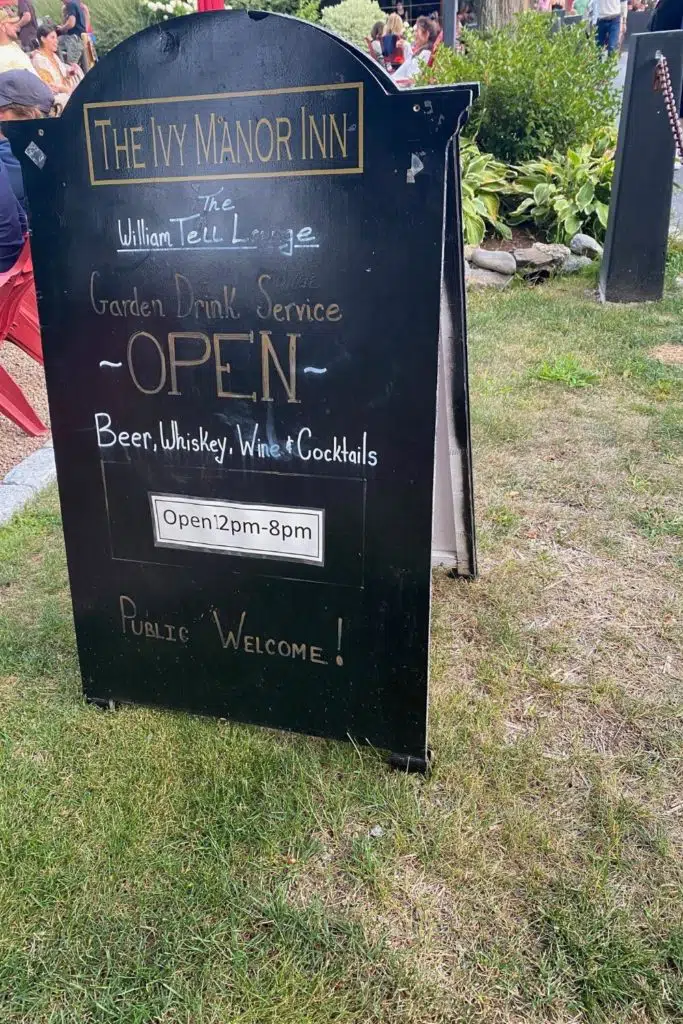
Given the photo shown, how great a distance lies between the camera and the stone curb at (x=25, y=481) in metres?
3.86

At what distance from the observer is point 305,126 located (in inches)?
71.2

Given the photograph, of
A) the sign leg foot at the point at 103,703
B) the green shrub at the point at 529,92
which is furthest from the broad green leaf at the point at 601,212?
the sign leg foot at the point at 103,703

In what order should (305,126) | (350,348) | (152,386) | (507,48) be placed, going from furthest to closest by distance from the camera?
(507,48), (152,386), (350,348), (305,126)

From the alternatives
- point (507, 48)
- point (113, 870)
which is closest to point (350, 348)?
point (113, 870)

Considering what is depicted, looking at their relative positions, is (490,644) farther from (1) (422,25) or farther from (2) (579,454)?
(1) (422,25)

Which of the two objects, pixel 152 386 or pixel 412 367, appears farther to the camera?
pixel 152 386

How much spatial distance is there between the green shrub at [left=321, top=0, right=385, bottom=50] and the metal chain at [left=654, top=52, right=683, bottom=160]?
1658cm

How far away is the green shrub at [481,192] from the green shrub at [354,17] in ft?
46.0

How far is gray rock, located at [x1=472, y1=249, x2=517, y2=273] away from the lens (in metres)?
7.77

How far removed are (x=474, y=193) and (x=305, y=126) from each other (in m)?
7.31

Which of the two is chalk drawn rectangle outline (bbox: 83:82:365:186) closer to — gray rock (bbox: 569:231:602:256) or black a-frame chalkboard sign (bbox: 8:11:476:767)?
black a-frame chalkboard sign (bbox: 8:11:476:767)

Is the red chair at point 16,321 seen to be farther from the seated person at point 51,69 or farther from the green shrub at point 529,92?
the seated person at point 51,69

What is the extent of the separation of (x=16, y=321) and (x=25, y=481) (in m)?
1.38

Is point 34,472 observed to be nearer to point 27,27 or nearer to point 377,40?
point 27,27
